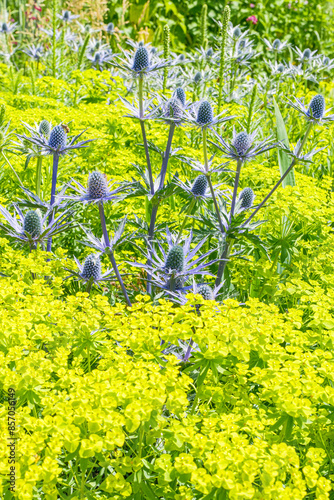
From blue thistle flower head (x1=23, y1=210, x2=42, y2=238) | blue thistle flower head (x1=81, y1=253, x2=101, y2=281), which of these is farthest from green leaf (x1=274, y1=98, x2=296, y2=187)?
blue thistle flower head (x1=23, y1=210, x2=42, y2=238)

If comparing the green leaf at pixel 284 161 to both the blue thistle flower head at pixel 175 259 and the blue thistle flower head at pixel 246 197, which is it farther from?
the blue thistle flower head at pixel 175 259

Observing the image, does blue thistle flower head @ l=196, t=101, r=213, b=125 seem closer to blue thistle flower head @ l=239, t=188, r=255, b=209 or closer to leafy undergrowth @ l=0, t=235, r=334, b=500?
blue thistle flower head @ l=239, t=188, r=255, b=209

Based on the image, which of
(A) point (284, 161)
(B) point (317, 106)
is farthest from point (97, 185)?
(A) point (284, 161)

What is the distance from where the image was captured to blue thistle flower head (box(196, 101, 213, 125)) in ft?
7.50

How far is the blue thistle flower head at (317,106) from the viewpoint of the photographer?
253cm

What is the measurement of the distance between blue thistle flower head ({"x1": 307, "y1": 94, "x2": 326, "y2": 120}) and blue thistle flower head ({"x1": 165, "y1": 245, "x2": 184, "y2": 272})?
1.03 m

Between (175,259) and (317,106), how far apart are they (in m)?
1.15

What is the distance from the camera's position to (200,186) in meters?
2.47

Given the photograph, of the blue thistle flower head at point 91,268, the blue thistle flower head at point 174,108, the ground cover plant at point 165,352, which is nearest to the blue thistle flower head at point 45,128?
the ground cover plant at point 165,352

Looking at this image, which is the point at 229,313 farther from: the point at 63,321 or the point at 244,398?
the point at 63,321

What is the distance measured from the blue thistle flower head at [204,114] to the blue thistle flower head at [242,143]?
0.17 m

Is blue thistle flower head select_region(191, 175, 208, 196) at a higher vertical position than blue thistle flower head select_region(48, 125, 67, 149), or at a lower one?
lower

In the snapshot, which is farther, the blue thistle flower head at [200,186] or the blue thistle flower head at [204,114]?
the blue thistle flower head at [200,186]

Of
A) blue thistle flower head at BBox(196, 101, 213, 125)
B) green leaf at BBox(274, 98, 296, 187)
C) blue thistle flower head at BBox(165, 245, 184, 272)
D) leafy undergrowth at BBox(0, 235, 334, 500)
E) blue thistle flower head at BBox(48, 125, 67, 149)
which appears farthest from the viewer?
green leaf at BBox(274, 98, 296, 187)
